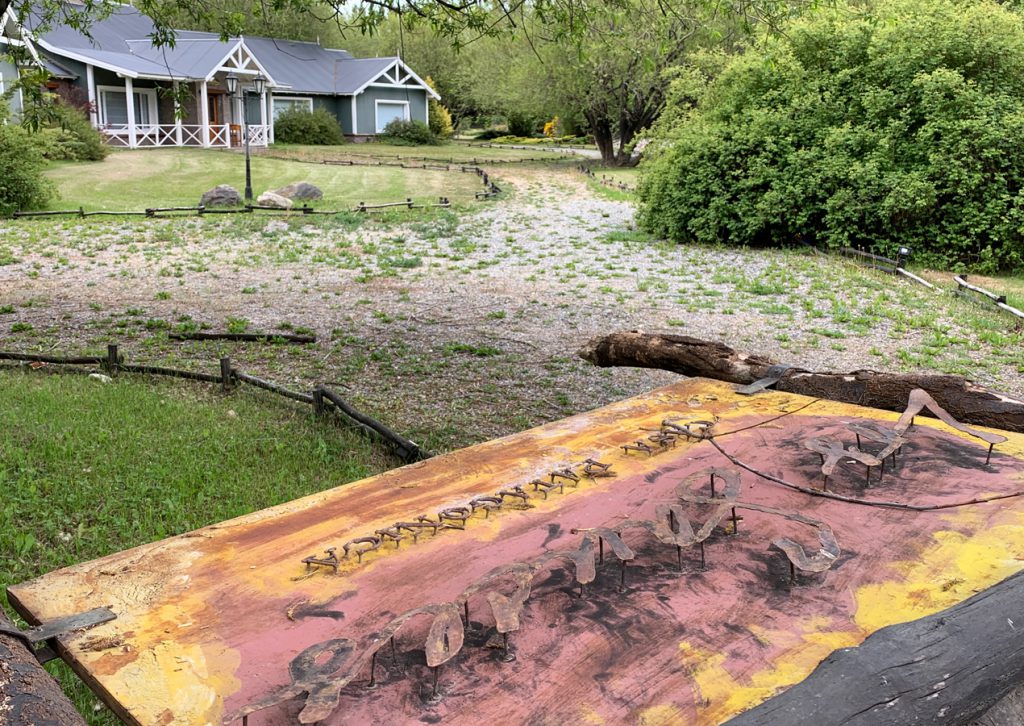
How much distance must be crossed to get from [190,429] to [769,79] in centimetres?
1423

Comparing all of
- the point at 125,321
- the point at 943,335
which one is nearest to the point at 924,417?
the point at 943,335

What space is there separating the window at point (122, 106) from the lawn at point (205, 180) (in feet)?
10.7

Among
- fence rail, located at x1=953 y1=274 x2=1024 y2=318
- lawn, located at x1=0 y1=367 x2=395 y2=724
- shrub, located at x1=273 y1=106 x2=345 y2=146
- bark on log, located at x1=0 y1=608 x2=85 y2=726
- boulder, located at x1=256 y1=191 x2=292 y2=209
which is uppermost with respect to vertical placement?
shrub, located at x1=273 y1=106 x2=345 y2=146

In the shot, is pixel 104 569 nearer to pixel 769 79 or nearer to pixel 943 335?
pixel 943 335

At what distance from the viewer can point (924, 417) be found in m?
4.17

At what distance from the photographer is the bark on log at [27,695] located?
1.77 m

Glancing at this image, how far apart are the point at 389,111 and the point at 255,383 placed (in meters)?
40.9

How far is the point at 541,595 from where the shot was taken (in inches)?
96.3

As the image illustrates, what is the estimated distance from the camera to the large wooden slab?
2.04 meters

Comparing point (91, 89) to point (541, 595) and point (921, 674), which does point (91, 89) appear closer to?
point (541, 595)

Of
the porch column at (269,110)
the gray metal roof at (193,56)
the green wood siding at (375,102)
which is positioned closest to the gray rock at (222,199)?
the gray metal roof at (193,56)

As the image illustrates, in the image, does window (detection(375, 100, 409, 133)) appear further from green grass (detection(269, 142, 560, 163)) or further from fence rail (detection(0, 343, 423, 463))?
fence rail (detection(0, 343, 423, 463))

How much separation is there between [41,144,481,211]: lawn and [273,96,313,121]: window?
27.4 ft

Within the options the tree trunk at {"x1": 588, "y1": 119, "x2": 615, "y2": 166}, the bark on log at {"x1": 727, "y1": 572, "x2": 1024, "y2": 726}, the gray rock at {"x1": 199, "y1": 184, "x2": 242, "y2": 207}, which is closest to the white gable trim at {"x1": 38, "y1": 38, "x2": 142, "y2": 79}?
the gray rock at {"x1": 199, "y1": 184, "x2": 242, "y2": 207}
